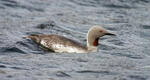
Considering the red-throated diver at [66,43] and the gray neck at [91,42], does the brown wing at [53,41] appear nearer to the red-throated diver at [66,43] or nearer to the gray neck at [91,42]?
the red-throated diver at [66,43]

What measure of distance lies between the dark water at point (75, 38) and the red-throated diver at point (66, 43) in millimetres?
251

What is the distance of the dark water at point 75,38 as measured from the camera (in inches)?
461

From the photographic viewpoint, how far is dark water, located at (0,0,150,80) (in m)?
11.7

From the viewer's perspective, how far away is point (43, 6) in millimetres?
19141

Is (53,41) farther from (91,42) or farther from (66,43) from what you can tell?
(91,42)

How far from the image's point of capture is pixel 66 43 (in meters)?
14.1

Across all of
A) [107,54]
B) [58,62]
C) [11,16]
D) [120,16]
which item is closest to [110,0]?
[120,16]

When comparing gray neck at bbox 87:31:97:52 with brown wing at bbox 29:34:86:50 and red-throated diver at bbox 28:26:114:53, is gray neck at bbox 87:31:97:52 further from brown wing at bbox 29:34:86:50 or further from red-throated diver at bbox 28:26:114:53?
brown wing at bbox 29:34:86:50

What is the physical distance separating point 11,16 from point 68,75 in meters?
6.31

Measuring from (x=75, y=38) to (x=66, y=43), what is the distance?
6.70 ft

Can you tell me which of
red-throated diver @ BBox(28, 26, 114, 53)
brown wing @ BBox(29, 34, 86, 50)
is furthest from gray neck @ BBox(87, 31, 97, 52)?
brown wing @ BBox(29, 34, 86, 50)

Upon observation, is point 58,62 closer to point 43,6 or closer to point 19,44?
point 19,44

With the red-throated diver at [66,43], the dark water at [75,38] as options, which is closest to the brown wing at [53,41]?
the red-throated diver at [66,43]

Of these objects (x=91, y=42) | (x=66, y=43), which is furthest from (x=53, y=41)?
(x=91, y=42)
